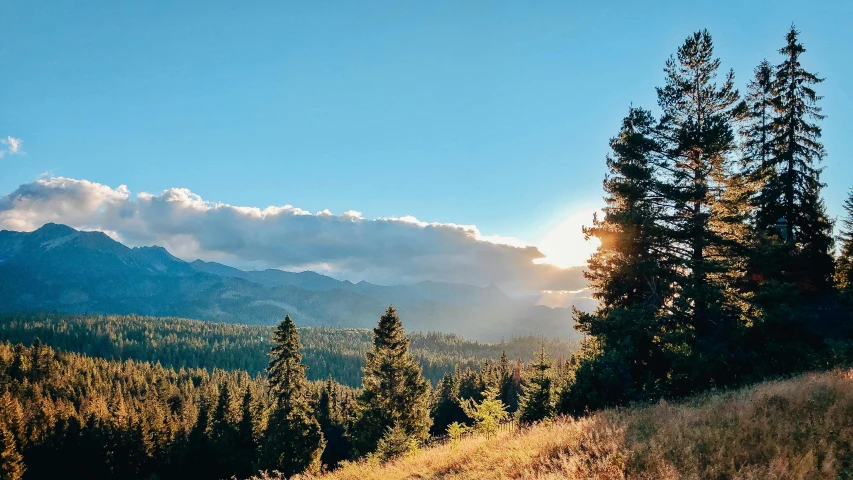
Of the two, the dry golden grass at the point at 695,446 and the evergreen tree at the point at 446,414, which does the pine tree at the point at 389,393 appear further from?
the evergreen tree at the point at 446,414

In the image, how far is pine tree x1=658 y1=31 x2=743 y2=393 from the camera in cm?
1792

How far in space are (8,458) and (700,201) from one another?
7066cm

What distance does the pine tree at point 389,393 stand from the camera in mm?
32812

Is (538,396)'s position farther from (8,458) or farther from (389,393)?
(8,458)

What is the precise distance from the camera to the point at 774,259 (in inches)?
845

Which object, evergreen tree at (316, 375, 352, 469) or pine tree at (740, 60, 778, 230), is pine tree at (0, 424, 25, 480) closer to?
evergreen tree at (316, 375, 352, 469)

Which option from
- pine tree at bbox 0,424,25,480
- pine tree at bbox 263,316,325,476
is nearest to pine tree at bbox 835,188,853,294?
pine tree at bbox 263,316,325,476

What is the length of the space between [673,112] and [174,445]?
7173 centimetres

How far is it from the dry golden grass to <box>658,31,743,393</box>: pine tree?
6161 millimetres

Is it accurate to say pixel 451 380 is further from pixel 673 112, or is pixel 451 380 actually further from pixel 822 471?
pixel 822 471

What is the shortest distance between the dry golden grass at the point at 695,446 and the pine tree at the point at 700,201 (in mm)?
6161

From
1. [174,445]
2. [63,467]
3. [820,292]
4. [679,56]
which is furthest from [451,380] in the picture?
[679,56]

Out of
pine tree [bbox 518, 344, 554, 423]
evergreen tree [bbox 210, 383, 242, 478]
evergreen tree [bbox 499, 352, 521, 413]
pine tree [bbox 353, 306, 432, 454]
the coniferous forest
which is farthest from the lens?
evergreen tree [bbox 499, 352, 521, 413]

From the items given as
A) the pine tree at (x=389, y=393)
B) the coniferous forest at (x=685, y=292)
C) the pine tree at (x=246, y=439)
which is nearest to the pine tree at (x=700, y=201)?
the coniferous forest at (x=685, y=292)
